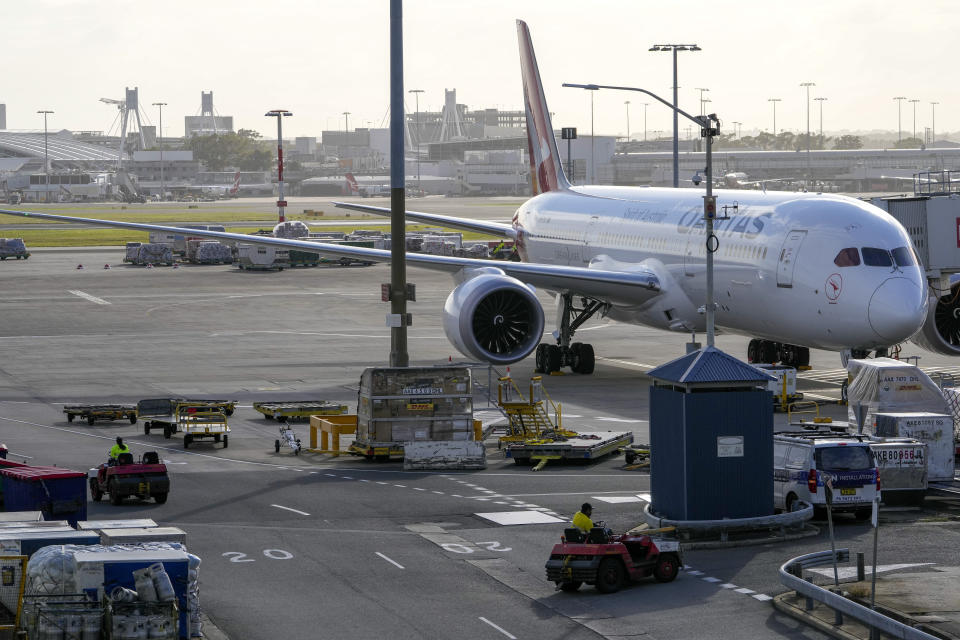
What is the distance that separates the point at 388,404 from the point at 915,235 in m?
18.9

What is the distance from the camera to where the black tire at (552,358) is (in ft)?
168

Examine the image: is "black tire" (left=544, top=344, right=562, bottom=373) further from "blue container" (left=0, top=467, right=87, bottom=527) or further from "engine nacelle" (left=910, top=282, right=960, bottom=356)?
"blue container" (left=0, top=467, right=87, bottom=527)

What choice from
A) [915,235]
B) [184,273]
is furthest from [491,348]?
[184,273]

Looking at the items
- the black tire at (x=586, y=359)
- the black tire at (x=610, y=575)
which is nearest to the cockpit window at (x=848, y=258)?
the black tire at (x=586, y=359)

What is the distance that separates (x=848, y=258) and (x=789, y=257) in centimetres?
191

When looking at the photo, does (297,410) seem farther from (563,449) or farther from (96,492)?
(96,492)

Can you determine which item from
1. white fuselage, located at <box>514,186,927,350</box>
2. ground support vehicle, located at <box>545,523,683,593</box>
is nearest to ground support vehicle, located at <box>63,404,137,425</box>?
white fuselage, located at <box>514,186,927,350</box>

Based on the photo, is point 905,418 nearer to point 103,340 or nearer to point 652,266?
point 652,266

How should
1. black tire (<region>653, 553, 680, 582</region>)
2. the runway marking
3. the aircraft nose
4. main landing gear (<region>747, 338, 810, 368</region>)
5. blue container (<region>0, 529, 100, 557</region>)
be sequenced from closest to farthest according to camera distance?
blue container (<region>0, 529, 100, 557</region>) < black tire (<region>653, 553, 680, 582</region>) < the aircraft nose < main landing gear (<region>747, 338, 810, 368</region>) < the runway marking

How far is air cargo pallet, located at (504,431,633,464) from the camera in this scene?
35469 mm

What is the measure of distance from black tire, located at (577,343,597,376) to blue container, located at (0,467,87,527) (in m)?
26.3

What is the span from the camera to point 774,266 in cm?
4194

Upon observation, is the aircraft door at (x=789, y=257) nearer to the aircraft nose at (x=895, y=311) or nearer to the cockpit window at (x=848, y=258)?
the cockpit window at (x=848, y=258)

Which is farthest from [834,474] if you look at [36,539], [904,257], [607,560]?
[36,539]
